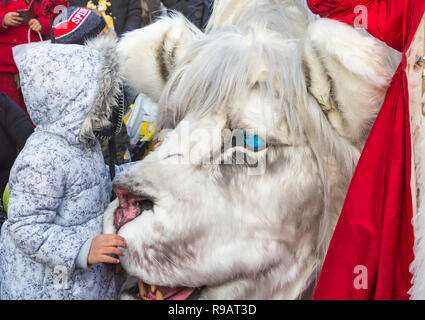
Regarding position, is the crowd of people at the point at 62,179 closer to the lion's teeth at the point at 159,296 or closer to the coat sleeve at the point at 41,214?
the coat sleeve at the point at 41,214

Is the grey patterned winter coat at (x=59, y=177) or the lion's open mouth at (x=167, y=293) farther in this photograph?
the grey patterned winter coat at (x=59, y=177)

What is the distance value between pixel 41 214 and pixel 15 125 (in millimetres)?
1203

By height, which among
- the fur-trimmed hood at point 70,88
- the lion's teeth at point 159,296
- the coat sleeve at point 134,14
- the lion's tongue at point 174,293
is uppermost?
the fur-trimmed hood at point 70,88

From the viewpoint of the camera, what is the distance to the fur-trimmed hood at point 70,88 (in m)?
1.55

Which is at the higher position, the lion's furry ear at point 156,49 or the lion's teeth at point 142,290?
the lion's furry ear at point 156,49

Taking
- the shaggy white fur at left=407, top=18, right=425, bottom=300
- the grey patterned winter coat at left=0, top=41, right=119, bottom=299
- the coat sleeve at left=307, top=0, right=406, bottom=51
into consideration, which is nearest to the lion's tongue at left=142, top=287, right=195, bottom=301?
the grey patterned winter coat at left=0, top=41, right=119, bottom=299

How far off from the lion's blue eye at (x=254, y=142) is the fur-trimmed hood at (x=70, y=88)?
1.79 feet

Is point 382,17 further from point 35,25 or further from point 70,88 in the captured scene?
point 35,25

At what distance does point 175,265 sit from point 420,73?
0.73 m

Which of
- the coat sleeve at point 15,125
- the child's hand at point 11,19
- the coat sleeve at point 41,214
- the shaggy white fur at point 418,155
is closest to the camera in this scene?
the shaggy white fur at point 418,155

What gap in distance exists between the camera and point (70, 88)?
61.1 inches

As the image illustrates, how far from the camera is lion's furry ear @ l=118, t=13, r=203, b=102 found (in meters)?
1.49

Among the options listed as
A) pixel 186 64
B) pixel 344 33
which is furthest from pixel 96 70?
pixel 344 33

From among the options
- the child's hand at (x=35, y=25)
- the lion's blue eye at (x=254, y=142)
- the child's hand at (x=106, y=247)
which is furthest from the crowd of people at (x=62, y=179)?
the child's hand at (x=35, y=25)
